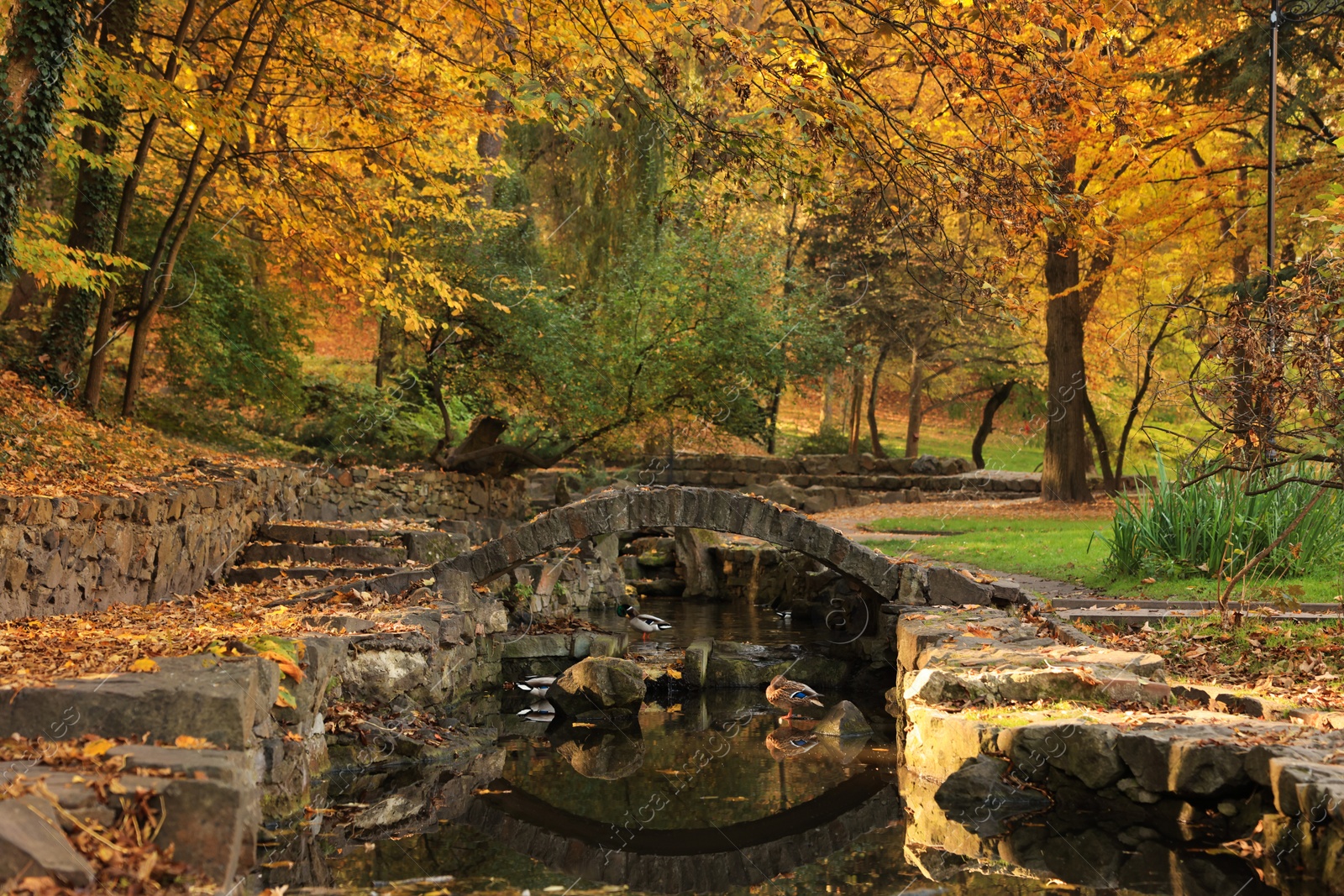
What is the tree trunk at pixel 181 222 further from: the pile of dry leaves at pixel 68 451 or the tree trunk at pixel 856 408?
the tree trunk at pixel 856 408

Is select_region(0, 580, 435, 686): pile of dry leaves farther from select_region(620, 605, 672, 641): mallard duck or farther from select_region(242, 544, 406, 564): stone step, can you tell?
select_region(620, 605, 672, 641): mallard duck

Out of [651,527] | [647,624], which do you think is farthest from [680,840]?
[647,624]

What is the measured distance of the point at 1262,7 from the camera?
39.7 feet

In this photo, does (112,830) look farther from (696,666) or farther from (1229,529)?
(1229,529)

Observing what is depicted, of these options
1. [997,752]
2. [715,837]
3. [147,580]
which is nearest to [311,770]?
[715,837]

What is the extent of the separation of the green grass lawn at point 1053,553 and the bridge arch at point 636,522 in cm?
270

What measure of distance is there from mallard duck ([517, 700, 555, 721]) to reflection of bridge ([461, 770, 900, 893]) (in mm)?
2012

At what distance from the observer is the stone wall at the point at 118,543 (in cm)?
630

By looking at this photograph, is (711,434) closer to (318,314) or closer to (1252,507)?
(318,314)

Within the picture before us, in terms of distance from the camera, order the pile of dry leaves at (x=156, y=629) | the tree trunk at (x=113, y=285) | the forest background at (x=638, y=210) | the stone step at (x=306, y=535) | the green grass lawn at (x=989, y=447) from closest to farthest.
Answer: the pile of dry leaves at (x=156, y=629) < the forest background at (x=638, y=210) < the tree trunk at (x=113, y=285) < the stone step at (x=306, y=535) < the green grass lawn at (x=989, y=447)

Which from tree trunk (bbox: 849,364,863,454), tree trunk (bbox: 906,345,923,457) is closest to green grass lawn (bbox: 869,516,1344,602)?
tree trunk (bbox: 906,345,923,457)

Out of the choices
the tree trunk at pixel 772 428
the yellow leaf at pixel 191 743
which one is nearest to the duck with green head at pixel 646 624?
the yellow leaf at pixel 191 743

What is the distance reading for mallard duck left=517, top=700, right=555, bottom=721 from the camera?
8.49m

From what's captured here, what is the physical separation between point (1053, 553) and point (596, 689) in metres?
5.71
